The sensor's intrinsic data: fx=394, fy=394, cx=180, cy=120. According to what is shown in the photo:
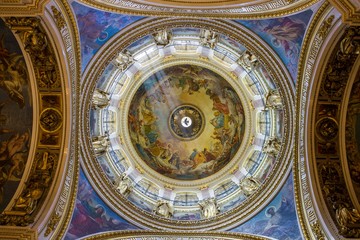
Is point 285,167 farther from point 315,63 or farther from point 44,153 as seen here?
point 44,153

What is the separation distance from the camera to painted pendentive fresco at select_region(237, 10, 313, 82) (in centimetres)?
1221

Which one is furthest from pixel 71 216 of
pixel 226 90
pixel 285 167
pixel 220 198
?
pixel 226 90

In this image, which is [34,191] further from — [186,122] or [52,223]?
[186,122]

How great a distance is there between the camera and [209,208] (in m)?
16.6

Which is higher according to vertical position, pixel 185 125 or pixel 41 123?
pixel 185 125

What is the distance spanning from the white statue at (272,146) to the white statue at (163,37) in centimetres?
576

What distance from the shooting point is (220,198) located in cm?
1742

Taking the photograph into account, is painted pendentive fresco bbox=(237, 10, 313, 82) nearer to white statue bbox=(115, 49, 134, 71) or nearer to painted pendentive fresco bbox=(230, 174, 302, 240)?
painted pendentive fresco bbox=(230, 174, 302, 240)

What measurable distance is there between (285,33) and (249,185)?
6.63 m

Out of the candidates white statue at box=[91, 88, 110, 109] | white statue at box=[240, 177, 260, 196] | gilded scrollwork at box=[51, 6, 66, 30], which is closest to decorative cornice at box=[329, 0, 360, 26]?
gilded scrollwork at box=[51, 6, 66, 30]

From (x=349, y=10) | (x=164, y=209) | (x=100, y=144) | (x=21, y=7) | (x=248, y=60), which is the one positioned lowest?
(x=164, y=209)

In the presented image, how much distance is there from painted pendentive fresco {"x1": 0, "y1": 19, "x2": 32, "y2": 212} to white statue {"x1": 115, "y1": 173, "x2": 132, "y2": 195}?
4877mm

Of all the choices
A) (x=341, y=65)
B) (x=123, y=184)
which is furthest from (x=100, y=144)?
(x=341, y=65)

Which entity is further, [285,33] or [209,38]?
[209,38]
